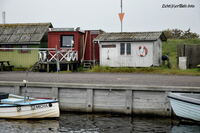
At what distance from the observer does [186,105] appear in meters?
16.4

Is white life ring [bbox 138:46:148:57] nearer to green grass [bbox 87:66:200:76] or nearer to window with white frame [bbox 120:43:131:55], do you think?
window with white frame [bbox 120:43:131:55]

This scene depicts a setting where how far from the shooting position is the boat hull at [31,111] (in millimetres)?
17547

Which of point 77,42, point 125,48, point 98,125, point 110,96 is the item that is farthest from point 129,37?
point 98,125

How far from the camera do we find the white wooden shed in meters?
32.1

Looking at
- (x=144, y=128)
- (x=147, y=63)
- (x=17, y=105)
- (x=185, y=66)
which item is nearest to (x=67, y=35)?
(x=147, y=63)

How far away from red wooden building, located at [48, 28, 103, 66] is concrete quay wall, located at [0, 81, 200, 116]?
1476cm

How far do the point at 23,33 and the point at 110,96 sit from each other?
20.0 metres

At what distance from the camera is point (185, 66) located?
31312mm

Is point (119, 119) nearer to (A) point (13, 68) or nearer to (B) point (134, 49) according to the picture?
(B) point (134, 49)

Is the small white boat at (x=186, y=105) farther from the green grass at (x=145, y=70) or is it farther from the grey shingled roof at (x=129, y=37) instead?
the grey shingled roof at (x=129, y=37)

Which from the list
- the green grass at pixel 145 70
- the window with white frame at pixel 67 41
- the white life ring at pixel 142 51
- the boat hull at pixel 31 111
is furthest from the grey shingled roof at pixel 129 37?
the boat hull at pixel 31 111

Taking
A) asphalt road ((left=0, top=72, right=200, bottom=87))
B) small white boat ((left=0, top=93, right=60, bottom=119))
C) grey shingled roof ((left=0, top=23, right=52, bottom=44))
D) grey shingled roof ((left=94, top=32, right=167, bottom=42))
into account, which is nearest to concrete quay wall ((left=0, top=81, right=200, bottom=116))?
small white boat ((left=0, top=93, right=60, bottom=119))

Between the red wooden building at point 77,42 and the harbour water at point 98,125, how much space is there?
1651 centimetres

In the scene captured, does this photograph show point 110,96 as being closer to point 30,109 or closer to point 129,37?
point 30,109
